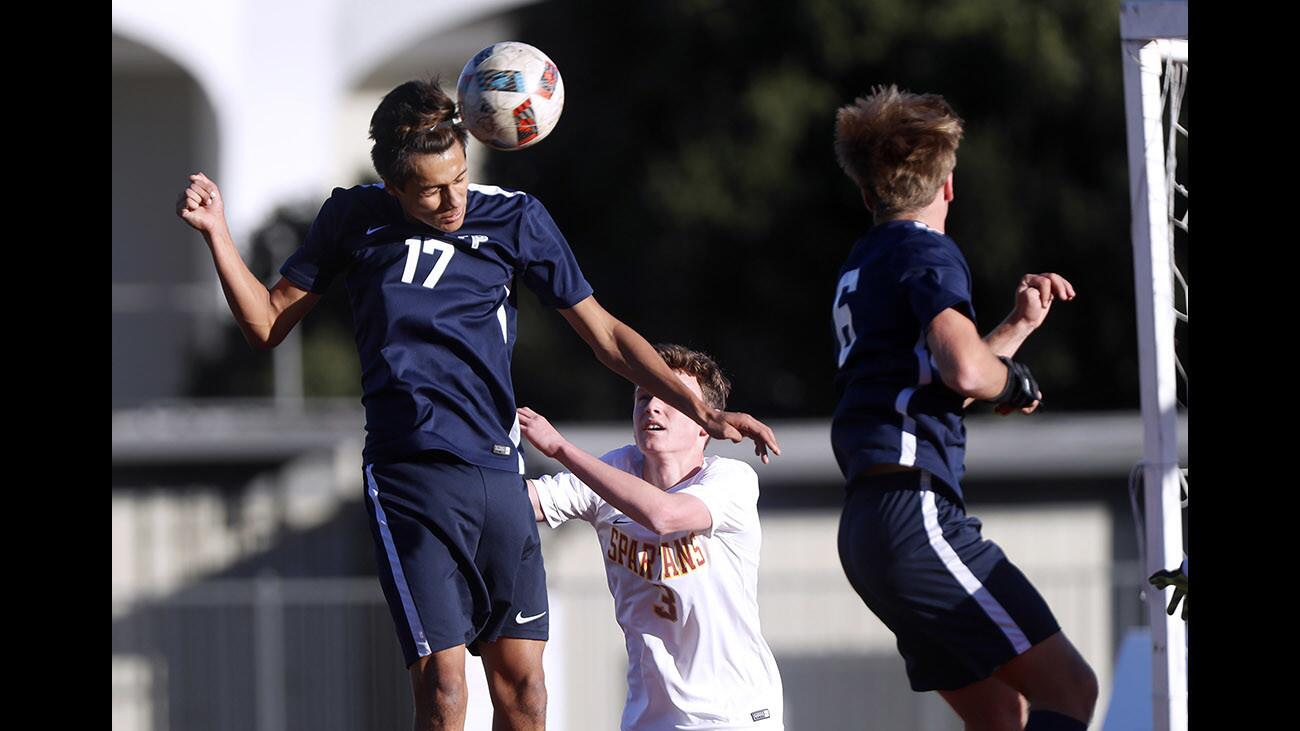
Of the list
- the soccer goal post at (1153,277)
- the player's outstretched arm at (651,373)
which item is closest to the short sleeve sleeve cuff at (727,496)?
the player's outstretched arm at (651,373)

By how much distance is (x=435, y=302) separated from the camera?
4.80 metres

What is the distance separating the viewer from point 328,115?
1296 inches

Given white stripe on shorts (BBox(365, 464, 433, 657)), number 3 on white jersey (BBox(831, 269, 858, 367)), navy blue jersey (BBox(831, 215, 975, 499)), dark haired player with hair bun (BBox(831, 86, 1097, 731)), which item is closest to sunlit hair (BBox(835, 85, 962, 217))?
dark haired player with hair bun (BBox(831, 86, 1097, 731))

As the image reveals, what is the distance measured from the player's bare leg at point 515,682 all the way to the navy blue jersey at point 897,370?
3.43 ft

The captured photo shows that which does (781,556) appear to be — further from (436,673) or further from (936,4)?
(436,673)

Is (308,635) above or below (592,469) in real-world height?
below

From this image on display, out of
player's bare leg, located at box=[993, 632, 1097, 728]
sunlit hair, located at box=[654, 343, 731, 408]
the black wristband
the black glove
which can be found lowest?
player's bare leg, located at box=[993, 632, 1097, 728]

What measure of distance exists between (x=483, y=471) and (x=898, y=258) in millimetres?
1284

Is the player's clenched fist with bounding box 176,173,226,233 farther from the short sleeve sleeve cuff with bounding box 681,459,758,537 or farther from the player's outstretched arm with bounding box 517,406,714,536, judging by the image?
the short sleeve sleeve cuff with bounding box 681,459,758,537

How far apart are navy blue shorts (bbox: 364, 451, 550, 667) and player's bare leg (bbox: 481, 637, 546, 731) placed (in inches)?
1.4

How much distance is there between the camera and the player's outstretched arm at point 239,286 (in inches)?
187

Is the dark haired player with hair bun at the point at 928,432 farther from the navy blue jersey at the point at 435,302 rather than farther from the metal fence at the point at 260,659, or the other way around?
the metal fence at the point at 260,659

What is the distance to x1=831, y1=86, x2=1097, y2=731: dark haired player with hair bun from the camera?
Answer: 15.6 ft
